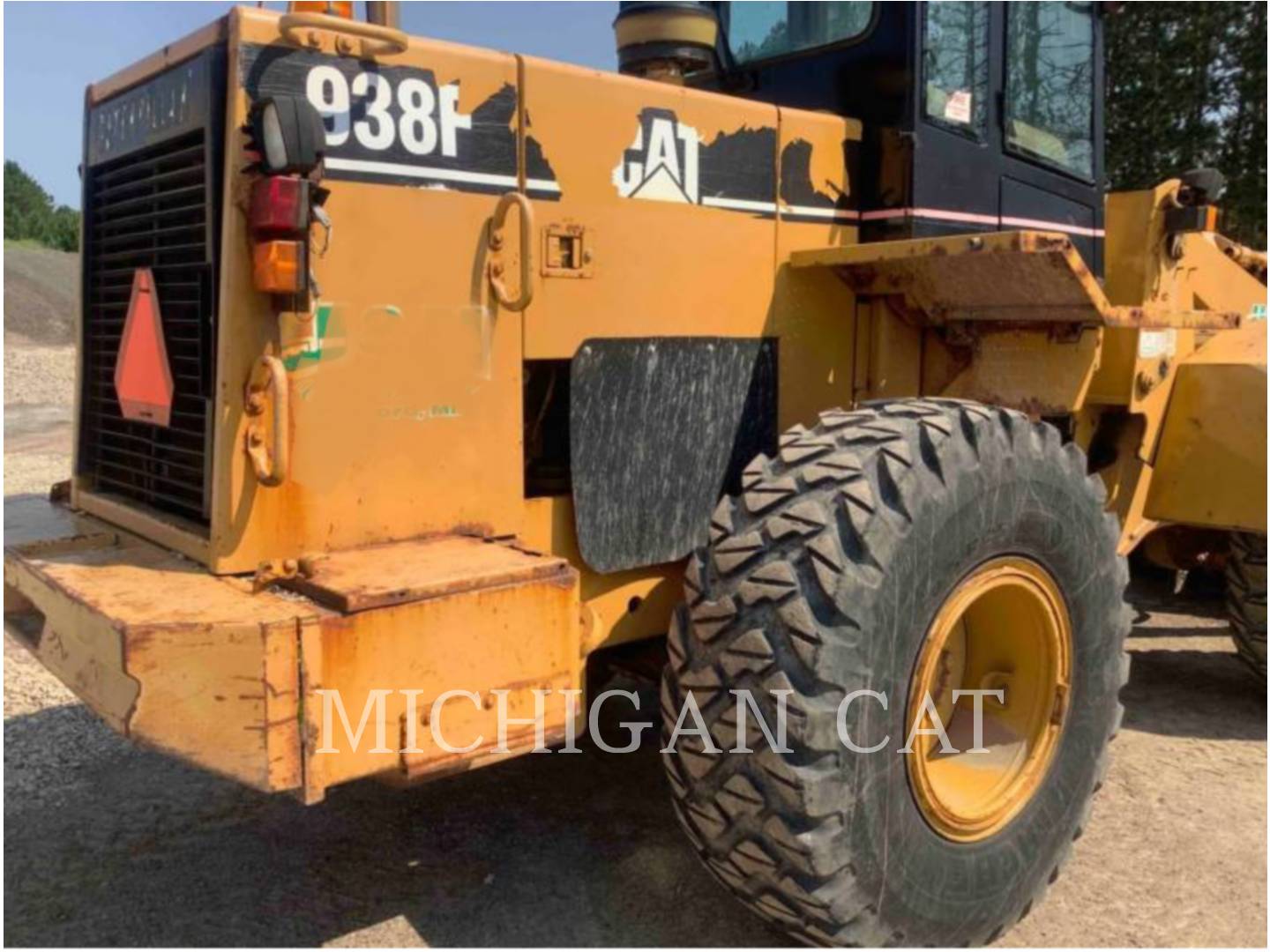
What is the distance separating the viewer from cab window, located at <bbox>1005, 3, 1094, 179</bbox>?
3975 mm

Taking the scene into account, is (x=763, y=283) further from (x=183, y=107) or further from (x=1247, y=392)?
(x=1247, y=392)

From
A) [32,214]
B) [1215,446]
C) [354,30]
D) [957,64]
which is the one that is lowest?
[1215,446]

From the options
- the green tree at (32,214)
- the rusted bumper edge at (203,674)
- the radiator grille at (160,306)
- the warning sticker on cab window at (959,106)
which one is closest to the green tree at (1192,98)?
the warning sticker on cab window at (959,106)

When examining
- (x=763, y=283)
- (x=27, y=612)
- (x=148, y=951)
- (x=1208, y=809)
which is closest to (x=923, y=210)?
(x=763, y=283)

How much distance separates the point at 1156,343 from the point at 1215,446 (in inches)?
18.7

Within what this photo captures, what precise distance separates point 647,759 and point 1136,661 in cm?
275

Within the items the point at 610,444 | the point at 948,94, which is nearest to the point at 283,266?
the point at 610,444

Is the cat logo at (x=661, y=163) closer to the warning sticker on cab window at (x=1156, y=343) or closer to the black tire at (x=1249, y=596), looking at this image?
the warning sticker on cab window at (x=1156, y=343)

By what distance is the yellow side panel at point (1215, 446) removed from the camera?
4492mm

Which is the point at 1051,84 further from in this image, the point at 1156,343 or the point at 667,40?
the point at 667,40

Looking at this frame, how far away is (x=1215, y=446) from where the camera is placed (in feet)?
15.0

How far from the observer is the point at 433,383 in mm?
2912

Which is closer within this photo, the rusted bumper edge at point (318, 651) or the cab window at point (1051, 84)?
the rusted bumper edge at point (318, 651)

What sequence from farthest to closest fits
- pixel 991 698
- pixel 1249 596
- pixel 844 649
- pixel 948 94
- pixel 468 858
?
pixel 1249 596
pixel 948 94
pixel 468 858
pixel 991 698
pixel 844 649
